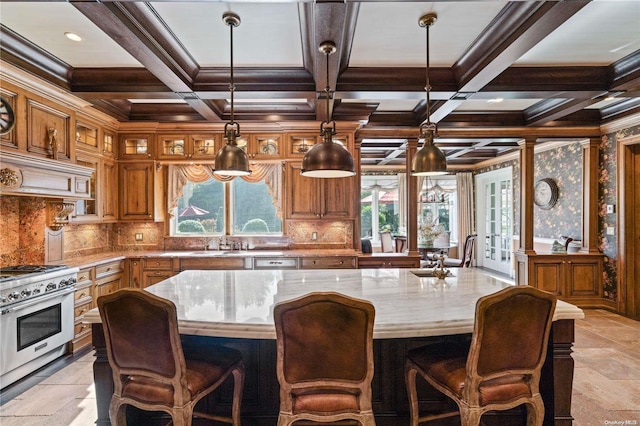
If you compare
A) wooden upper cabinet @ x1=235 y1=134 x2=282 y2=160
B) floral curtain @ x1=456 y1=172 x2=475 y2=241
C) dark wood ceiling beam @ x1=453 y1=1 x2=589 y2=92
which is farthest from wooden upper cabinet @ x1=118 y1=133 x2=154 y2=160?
floral curtain @ x1=456 y1=172 x2=475 y2=241

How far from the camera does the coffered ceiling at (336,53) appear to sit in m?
2.30

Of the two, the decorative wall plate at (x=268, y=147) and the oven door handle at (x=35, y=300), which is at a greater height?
the decorative wall plate at (x=268, y=147)

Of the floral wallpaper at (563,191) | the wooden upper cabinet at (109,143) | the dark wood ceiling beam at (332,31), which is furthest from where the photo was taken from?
the floral wallpaper at (563,191)

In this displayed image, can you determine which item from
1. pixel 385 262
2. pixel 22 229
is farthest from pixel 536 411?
pixel 22 229

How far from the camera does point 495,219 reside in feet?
26.9

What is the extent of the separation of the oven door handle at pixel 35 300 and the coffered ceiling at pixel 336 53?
195cm

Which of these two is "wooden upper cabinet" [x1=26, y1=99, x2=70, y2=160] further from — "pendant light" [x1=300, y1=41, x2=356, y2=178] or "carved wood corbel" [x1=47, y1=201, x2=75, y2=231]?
"pendant light" [x1=300, y1=41, x2=356, y2=178]

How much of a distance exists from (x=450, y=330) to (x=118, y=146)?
4.89 metres

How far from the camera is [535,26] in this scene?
2.21 meters

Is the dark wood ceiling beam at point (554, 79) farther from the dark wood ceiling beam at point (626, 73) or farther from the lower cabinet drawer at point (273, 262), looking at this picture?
the lower cabinet drawer at point (273, 262)

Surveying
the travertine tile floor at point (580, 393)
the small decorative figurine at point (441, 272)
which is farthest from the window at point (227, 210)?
the small decorative figurine at point (441, 272)

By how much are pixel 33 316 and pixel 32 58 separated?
2.24m

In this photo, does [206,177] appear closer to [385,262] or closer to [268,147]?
[268,147]

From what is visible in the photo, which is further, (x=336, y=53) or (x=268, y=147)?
(x=268, y=147)
